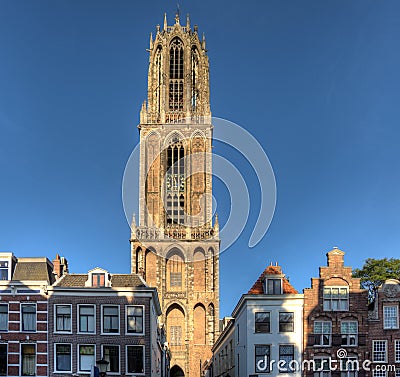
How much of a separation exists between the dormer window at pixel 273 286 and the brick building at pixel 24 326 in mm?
15772

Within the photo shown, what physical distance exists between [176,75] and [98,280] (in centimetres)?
6698

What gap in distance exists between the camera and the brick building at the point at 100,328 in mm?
50438

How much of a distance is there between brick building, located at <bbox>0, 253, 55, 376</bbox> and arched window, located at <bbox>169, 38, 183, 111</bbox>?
6268 centimetres

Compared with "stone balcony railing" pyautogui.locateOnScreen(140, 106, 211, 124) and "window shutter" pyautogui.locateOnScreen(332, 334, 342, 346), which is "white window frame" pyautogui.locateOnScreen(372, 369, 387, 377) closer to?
"window shutter" pyautogui.locateOnScreen(332, 334, 342, 346)

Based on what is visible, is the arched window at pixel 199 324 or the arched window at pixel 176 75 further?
the arched window at pixel 176 75

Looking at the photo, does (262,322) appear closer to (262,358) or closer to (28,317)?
(262,358)

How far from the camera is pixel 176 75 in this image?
11425 cm

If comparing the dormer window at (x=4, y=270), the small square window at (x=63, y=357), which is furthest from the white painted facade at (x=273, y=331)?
the dormer window at (x=4, y=270)

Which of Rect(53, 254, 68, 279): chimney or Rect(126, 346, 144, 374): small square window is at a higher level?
Rect(53, 254, 68, 279): chimney

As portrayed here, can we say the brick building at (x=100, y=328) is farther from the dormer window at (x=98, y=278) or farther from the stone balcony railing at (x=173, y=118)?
the stone balcony railing at (x=173, y=118)

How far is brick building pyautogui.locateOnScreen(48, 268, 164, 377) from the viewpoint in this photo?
5044 centimetres

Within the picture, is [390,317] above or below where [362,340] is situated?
above

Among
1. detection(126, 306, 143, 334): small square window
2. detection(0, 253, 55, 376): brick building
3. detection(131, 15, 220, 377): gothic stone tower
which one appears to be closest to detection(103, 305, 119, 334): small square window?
detection(126, 306, 143, 334): small square window

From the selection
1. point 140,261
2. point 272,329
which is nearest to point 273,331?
point 272,329
